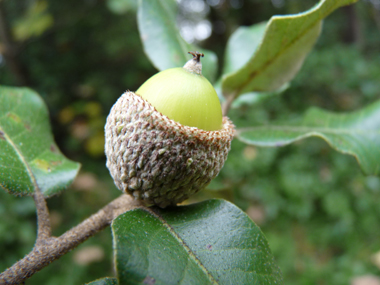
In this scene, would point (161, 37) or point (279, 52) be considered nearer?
point (279, 52)

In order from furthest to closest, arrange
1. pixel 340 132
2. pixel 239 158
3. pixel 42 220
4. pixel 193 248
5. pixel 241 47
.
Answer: pixel 239 158
pixel 241 47
pixel 340 132
pixel 42 220
pixel 193 248

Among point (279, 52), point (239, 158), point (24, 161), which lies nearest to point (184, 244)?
point (24, 161)

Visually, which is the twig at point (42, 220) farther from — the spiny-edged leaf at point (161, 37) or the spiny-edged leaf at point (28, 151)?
the spiny-edged leaf at point (161, 37)

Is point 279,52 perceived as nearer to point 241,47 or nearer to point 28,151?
point 241,47

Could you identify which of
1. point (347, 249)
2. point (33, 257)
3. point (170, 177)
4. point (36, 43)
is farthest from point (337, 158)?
point (36, 43)

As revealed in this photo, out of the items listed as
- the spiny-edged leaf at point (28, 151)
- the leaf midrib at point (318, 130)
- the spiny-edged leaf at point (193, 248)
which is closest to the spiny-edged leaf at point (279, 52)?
the leaf midrib at point (318, 130)

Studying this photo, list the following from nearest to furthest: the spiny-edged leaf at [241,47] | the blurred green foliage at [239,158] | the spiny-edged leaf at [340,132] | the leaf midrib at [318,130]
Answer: the spiny-edged leaf at [340,132] → the leaf midrib at [318,130] → the spiny-edged leaf at [241,47] → the blurred green foliage at [239,158]

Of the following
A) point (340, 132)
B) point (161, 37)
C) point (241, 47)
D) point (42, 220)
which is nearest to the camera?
point (42, 220)

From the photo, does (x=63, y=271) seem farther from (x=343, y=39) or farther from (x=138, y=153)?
(x=343, y=39)
